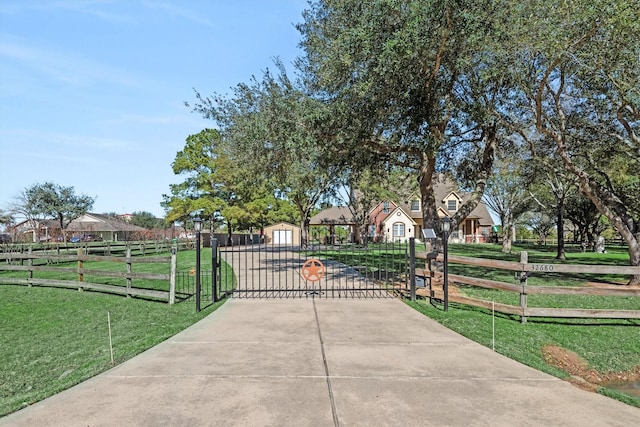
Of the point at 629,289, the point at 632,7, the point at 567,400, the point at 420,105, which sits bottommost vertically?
the point at 567,400

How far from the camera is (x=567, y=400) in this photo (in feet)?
14.3

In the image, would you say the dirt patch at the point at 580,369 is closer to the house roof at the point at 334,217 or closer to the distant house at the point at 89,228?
the house roof at the point at 334,217

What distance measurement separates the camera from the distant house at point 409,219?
4806 centimetres

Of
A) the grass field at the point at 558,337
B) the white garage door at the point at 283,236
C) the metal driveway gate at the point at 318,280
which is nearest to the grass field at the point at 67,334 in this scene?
the metal driveway gate at the point at 318,280

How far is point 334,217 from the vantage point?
53656 millimetres

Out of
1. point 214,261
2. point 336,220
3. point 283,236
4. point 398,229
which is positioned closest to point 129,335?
point 214,261

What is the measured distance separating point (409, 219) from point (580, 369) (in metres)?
42.3

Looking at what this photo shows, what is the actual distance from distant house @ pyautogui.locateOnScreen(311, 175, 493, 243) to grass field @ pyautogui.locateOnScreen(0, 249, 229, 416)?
37.6 m

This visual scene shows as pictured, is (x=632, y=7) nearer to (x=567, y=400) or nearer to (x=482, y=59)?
(x=482, y=59)

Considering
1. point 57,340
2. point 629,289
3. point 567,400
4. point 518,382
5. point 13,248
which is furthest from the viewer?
point 13,248

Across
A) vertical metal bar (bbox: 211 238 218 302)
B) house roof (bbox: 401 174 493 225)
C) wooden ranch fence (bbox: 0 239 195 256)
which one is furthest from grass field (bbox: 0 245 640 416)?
house roof (bbox: 401 174 493 225)

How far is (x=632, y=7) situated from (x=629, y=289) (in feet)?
20.3

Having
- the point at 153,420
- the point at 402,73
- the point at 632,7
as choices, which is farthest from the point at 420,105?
the point at 153,420

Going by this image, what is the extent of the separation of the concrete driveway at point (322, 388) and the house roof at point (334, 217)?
4453cm
